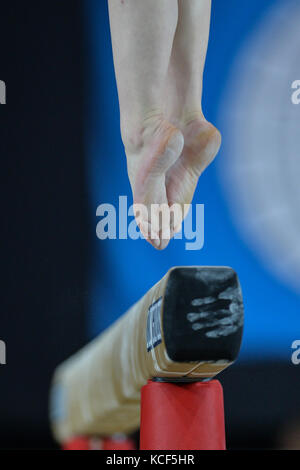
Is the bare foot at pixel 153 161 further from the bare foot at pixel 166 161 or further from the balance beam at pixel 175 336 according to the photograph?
the balance beam at pixel 175 336

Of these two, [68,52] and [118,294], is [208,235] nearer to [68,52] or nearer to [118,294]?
[118,294]

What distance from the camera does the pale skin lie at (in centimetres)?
206

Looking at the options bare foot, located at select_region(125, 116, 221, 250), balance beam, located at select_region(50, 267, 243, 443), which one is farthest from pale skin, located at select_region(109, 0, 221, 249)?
balance beam, located at select_region(50, 267, 243, 443)

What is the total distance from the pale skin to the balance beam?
0.50 metres

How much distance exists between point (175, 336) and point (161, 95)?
38.3 inches

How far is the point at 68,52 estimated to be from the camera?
3430 mm

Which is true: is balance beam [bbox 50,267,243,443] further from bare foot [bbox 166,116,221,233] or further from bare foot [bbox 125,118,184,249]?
bare foot [bbox 166,116,221,233]

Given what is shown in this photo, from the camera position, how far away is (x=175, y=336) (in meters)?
1.44

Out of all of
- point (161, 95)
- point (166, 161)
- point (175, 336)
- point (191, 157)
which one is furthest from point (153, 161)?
point (175, 336)

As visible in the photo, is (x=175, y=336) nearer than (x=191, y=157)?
Yes

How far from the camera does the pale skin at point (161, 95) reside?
2.06m

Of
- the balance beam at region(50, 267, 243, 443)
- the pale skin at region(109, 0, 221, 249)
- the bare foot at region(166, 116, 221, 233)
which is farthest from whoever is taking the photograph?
the bare foot at region(166, 116, 221, 233)

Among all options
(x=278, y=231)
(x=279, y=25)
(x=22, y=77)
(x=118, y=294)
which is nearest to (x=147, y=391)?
(x=118, y=294)

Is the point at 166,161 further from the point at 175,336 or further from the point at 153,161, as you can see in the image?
the point at 175,336
